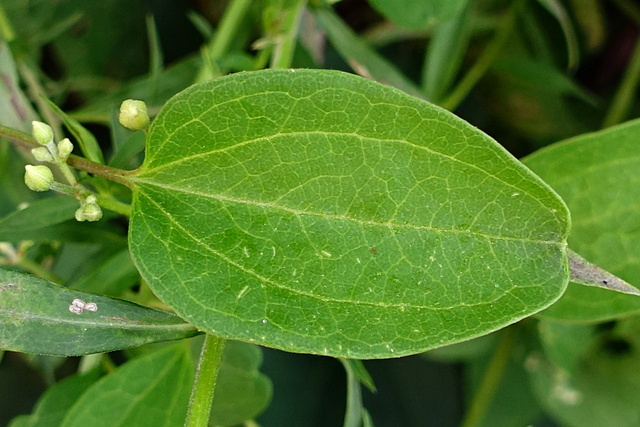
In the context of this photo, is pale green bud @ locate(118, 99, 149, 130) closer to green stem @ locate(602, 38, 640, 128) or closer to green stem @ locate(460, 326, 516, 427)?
green stem @ locate(460, 326, 516, 427)

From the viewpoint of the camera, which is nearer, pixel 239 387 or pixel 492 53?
pixel 239 387


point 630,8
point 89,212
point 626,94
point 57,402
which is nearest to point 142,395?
point 57,402

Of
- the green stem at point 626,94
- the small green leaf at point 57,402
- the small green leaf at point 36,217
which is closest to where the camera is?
the small green leaf at point 36,217

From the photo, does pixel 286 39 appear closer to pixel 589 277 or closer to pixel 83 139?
pixel 83 139

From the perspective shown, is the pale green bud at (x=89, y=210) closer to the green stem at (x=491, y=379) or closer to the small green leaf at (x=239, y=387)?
the small green leaf at (x=239, y=387)

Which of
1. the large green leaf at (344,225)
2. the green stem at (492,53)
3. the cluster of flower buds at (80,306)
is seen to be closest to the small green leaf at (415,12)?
the green stem at (492,53)

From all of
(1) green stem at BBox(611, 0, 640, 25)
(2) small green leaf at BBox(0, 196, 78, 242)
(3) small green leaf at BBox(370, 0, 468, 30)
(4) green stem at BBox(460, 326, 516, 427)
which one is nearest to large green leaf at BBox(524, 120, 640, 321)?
(3) small green leaf at BBox(370, 0, 468, 30)
